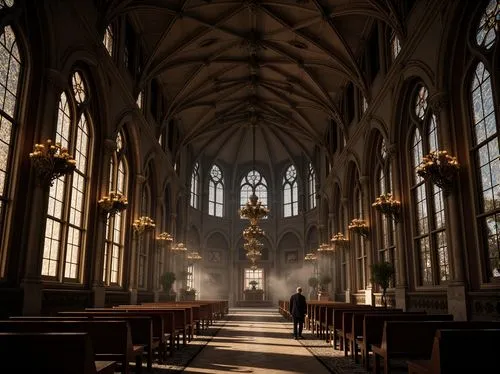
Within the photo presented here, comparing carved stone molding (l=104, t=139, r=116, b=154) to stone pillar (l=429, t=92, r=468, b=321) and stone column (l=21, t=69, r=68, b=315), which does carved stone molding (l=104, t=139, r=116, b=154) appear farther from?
stone pillar (l=429, t=92, r=468, b=321)

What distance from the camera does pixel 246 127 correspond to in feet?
110

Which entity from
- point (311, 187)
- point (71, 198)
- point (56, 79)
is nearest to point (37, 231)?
point (71, 198)

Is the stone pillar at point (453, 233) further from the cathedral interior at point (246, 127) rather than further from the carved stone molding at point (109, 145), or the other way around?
the carved stone molding at point (109, 145)

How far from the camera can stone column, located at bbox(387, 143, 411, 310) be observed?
14.0 meters

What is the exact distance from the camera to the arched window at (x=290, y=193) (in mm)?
36531

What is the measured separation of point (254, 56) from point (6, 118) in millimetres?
14868

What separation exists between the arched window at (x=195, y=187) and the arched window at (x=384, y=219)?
18.4 metres

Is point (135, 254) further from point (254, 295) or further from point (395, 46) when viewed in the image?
point (254, 295)

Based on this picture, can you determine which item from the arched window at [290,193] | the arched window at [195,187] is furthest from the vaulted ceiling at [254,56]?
the arched window at [290,193]

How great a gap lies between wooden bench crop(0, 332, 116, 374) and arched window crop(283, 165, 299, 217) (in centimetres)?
3304

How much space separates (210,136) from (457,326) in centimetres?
2873

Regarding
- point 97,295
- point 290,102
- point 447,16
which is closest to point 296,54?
point 290,102

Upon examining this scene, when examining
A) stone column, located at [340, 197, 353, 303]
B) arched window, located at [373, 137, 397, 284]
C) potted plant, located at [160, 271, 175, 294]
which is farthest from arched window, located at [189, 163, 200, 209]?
arched window, located at [373, 137, 397, 284]

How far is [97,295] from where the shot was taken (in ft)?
43.8
